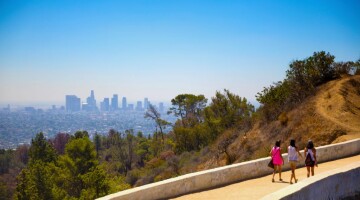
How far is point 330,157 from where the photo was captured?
13.1 meters

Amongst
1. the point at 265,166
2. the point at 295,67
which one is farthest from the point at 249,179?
the point at 295,67

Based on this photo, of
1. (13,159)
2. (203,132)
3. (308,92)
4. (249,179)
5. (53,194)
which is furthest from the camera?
(13,159)

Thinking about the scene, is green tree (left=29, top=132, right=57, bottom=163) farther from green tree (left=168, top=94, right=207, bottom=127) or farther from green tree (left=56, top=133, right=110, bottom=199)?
green tree (left=168, top=94, right=207, bottom=127)

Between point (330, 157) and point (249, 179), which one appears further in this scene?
point (330, 157)

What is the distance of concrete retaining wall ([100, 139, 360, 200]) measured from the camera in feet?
25.2

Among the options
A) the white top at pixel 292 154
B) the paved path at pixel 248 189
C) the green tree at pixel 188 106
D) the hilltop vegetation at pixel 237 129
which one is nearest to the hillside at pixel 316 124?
the hilltop vegetation at pixel 237 129

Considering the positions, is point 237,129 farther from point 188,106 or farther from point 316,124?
point 188,106

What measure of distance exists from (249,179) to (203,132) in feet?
119

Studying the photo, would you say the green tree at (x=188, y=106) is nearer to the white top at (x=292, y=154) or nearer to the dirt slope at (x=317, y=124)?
the dirt slope at (x=317, y=124)

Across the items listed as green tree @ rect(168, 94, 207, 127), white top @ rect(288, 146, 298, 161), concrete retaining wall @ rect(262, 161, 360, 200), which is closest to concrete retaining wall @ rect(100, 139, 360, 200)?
white top @ rect(288, 146, 298, 161)

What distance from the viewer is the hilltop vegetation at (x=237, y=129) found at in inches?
936

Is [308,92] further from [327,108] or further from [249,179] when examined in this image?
[249,179]

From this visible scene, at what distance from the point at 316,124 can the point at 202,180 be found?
15888 mm

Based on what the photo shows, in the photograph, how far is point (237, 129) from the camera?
1340 inches
